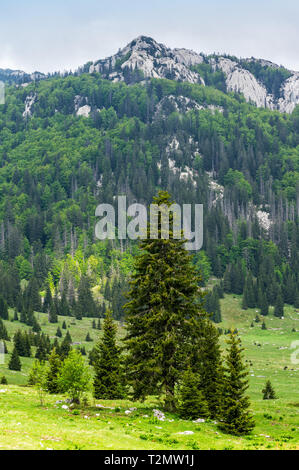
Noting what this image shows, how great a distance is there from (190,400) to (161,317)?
655 cm

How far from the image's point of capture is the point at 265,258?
197125 millimetres

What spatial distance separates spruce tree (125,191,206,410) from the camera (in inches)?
1304

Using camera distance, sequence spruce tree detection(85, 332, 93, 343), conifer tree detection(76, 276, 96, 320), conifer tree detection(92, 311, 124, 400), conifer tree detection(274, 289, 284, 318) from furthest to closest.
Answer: conifer tree detection(274, 289, 284, 318) < conifer tree detection(76, 276, 96, 320) < spruce tree detection(85, 332, 93, 343) < conifer tree detection(92, 311, 124, 400)

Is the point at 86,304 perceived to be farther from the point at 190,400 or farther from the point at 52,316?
the point at 190,400

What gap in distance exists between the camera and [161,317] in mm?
33594

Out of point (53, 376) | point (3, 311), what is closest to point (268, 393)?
point (53, 376)

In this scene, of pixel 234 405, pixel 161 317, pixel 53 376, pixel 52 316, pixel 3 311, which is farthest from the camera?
pixel 52 316

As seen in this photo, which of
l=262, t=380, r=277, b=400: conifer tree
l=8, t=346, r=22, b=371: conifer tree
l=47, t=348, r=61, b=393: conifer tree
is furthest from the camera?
l=8, t=346, r=22, b=371: conifer tree

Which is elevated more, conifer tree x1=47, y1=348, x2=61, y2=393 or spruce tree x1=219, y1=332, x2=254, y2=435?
spruce tree x1=219, y1=332, x2=254, y2=435

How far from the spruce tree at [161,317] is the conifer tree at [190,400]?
146cm

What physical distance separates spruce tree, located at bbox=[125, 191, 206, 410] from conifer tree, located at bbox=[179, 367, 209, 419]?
1461 millimetres

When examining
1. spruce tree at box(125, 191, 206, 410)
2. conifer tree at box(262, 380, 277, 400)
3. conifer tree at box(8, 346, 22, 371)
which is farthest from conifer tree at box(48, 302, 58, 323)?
spruce tree at box(125, 191, 206, 410)

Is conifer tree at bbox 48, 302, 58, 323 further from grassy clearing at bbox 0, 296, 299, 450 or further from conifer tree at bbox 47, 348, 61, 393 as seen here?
grassy clearing at bbox 0, 296, 299, 450

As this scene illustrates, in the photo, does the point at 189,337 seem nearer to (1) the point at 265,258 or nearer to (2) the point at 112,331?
(2) the point at 112,331
